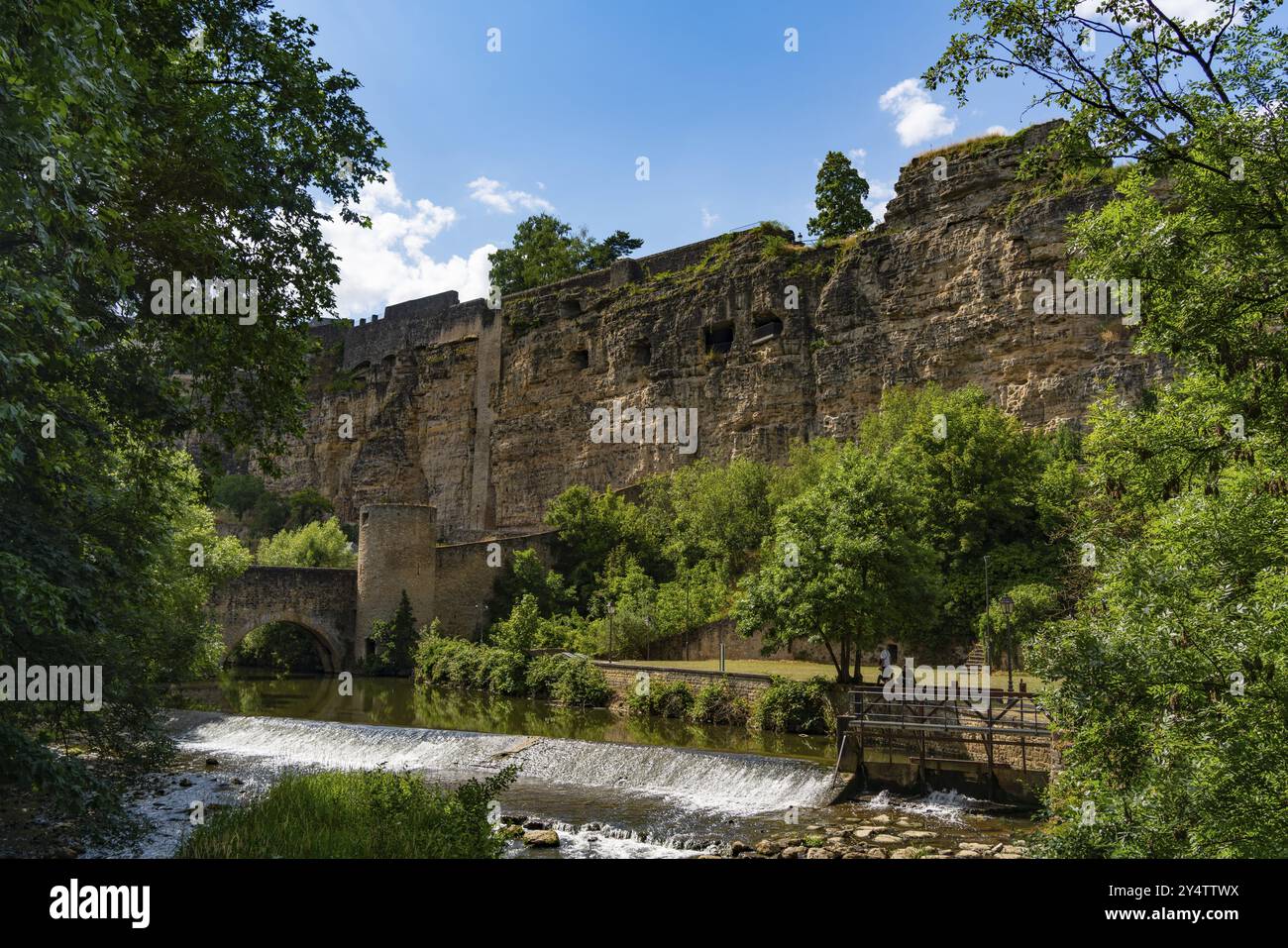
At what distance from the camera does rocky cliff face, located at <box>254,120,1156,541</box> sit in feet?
109

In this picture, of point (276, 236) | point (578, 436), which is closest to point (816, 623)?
point (276, 236)

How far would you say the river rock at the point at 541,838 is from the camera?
12.2m

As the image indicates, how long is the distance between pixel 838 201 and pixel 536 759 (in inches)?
1279

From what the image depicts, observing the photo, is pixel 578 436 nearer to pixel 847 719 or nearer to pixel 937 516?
pixel 937 516

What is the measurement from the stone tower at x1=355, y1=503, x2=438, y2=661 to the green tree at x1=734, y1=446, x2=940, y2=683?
18.5 meters

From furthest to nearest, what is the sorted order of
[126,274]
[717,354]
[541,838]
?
[717,354]
[541,838]
[126,274]

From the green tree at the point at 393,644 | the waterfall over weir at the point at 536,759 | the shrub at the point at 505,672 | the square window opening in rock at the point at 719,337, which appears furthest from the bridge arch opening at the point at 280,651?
the square window opening in rock at the point at 719,337

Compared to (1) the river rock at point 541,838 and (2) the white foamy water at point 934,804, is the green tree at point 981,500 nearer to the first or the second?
(2) the white foamy water at point 934,804

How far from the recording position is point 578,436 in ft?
154

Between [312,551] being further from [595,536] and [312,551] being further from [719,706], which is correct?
[719,706]

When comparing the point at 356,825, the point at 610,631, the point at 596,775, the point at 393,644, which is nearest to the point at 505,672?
the point at 610,631

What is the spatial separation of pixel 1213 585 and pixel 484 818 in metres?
7.59

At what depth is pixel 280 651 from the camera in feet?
124

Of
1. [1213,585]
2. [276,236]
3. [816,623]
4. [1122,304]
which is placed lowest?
[816,623]
